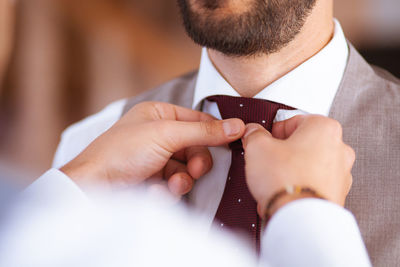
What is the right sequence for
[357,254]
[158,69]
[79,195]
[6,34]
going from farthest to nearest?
[158,69] → [6,34] → [79,195] → [357,254]

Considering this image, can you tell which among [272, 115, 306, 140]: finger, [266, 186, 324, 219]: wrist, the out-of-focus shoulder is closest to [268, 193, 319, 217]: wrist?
[266, 186, 324, 219]: wrist

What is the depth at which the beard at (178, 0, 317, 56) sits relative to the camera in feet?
2.36

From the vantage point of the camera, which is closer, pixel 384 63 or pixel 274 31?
pixel 274 31

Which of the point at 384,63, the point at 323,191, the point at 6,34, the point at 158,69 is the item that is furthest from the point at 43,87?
the point at 323,191

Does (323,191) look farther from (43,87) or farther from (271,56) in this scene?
(43,87)

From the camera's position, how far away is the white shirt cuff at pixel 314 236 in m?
0.52

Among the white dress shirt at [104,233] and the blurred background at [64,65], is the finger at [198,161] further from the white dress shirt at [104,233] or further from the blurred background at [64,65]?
the blurred background at [64,65]

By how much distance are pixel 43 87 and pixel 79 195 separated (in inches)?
67.6

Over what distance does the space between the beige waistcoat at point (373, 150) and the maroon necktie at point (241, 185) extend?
111 millimetres

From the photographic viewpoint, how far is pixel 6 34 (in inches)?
89.0

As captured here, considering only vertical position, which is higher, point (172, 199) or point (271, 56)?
point (271, 56)

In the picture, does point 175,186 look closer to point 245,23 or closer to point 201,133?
point 201,133

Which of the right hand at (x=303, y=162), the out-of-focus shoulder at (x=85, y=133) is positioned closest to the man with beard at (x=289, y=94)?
the right hand at (x=303, y=162)

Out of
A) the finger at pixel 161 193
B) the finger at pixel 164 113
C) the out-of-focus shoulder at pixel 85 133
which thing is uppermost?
the finger at pixel 164 113
